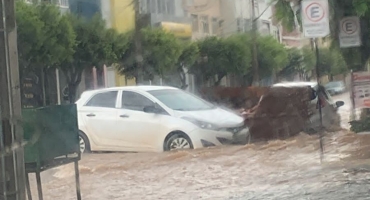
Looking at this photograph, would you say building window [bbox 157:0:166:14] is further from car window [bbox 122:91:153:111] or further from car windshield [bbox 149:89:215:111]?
car window [bbox 122:91:153:111]

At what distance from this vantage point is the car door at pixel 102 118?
13.0m

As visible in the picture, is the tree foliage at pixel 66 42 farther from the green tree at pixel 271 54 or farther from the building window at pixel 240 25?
the green tree at pixel 271 54

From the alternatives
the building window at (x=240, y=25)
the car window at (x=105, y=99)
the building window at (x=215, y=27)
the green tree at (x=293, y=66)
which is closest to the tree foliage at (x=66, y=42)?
the car window at (x=105, y=99)

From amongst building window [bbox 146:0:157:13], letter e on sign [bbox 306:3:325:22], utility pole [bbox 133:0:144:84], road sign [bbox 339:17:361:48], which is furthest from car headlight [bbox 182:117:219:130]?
letter e on sign [bbox 306:3:325:22]

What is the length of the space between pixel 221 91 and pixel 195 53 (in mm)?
789

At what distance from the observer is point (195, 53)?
13867 mm

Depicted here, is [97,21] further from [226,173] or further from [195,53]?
[226,173]

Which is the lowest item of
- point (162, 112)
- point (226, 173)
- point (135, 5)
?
point (226, 173)

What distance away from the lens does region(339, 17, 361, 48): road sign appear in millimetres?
12198

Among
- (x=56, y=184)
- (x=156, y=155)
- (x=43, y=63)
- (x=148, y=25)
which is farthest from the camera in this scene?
(x=148, y=25)

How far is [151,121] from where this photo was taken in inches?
523

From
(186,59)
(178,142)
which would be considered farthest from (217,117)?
(186,59)

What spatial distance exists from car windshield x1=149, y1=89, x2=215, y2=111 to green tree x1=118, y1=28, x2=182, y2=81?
0.34m

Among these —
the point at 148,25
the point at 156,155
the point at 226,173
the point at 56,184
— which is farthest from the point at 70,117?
the point at 148,25
